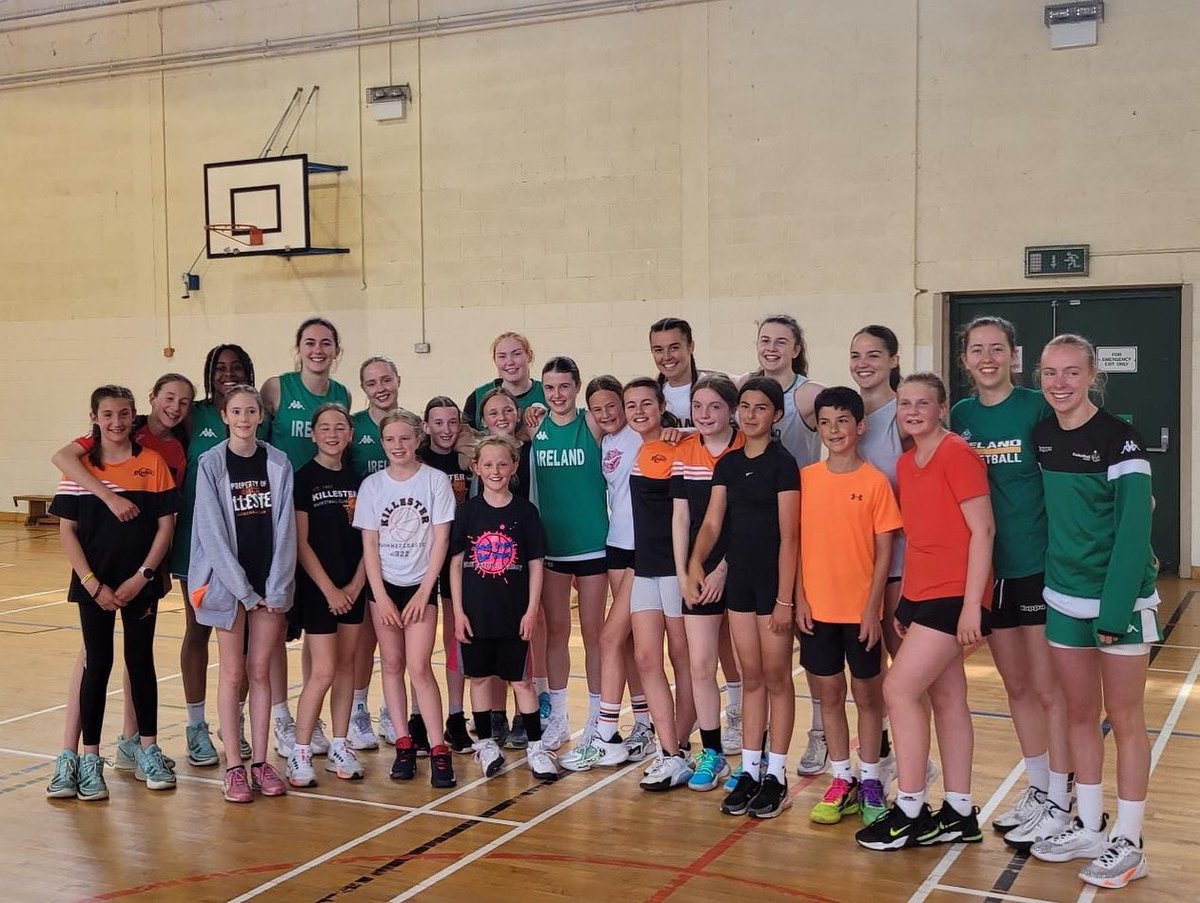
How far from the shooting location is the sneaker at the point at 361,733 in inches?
202

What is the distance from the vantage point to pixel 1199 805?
171 inches

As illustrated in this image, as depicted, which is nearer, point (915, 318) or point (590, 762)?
point (590, 762)

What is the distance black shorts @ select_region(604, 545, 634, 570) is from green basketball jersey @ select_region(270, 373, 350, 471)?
121 centimetres

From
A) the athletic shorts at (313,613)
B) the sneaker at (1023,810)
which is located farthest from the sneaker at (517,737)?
the sneaker at (1023,810)

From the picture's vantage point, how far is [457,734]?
5.06 metres

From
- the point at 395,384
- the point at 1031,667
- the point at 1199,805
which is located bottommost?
the point at 1199,805

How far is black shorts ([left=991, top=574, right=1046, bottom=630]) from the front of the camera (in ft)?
12.4

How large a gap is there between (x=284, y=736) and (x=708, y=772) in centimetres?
174

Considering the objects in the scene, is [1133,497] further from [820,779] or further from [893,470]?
[820,779]

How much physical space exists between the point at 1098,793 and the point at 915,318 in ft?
21.3

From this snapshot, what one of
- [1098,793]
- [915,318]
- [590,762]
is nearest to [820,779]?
[590,762]

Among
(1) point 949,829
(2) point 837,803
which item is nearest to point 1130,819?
(1) point 949,829

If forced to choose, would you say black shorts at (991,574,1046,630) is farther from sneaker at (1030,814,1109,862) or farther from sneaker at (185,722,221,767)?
sneaker at (185,722,221,767)

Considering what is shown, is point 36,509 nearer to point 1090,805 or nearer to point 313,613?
point 313,613
